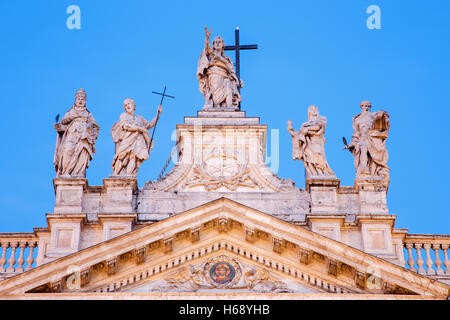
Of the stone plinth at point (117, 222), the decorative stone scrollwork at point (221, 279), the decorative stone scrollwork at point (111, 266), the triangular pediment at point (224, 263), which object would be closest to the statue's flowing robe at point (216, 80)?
the stone plinth at point (117, 222)

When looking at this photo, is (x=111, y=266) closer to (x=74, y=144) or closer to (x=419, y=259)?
(x=74, y=144)

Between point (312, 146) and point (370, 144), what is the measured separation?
1.27 metres

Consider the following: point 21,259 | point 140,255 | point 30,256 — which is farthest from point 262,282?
point 21,259

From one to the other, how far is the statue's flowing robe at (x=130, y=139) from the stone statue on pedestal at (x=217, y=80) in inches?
79.2

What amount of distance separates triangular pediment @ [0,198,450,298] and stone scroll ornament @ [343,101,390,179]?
9.85 ft

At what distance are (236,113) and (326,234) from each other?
4345 mm

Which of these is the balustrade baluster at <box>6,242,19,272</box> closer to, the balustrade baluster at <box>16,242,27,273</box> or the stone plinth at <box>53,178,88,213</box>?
the balustrade baluster at <box>16,242,27,273</box>

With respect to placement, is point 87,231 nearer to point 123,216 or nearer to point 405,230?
point 123,216

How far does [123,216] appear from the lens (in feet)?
78.5

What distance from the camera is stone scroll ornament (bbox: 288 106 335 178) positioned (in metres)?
25.1
